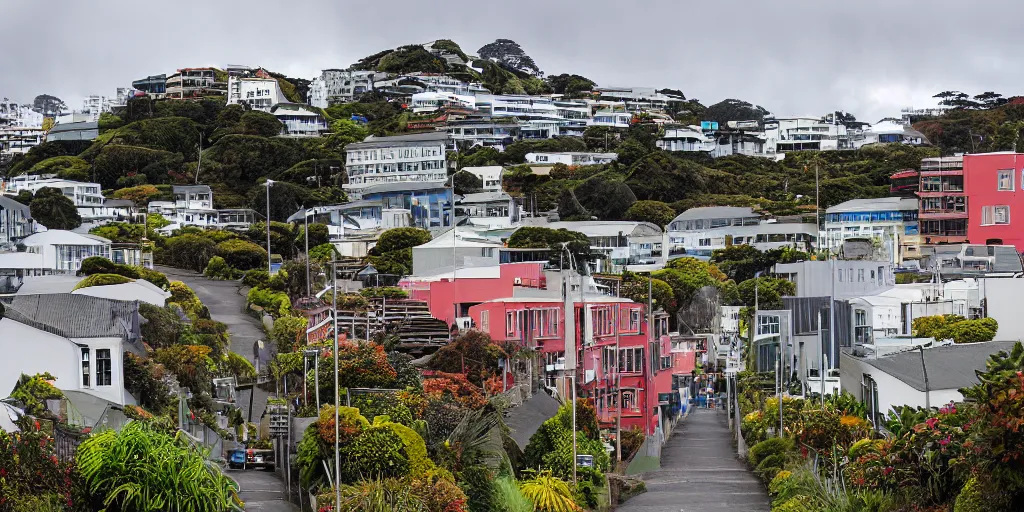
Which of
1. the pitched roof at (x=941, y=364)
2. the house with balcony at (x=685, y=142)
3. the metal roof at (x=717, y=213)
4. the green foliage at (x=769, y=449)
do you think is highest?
the house with balcony at (x=685, y=142)

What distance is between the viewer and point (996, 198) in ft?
338

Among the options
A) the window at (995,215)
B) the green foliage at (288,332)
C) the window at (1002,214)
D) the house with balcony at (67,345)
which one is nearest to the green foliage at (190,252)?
the green foliage at (288,332)

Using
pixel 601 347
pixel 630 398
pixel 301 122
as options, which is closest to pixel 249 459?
pixel 601 347

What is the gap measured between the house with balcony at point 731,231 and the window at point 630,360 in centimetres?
4678

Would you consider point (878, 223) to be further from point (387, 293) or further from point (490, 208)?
point (387, 293)

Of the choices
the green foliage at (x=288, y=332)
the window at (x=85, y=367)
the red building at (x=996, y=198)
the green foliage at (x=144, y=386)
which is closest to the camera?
the window at (x=85, y=367)

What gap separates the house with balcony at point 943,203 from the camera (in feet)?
345

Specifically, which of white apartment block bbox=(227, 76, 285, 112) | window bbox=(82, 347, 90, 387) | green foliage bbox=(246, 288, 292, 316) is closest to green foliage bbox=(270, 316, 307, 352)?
green foliage bbox=(246, 288, 292, 316)

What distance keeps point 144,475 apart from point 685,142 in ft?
487

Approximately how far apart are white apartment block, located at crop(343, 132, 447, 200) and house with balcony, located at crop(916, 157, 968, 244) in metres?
46.4

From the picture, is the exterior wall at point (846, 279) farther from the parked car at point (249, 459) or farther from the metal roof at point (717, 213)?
the metal roof at point (717, 213)

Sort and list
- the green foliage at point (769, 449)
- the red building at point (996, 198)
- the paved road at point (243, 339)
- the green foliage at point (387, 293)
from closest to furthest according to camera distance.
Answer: the paved road at point (243, 339)
the green foliage at point (769, 449)
the green foliage at point (387, 293)
the red building at point (996, 198)

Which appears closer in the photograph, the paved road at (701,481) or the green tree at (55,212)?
the paved road at (701,481)

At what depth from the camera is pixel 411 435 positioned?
33.6 meters
